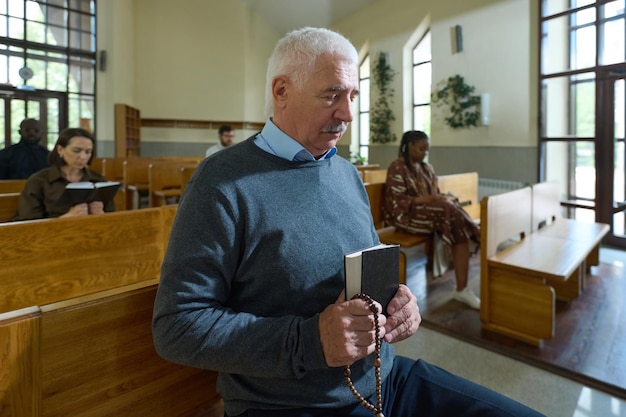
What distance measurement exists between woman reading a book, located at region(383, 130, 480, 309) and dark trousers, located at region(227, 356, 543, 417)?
184cm

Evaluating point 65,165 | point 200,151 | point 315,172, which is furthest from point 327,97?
point 200,151

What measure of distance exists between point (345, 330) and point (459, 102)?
5999mm

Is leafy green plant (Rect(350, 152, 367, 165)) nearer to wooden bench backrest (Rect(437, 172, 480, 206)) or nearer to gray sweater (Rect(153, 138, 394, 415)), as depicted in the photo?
wooden bench backrest (Rect(437, 172, 480, 206))

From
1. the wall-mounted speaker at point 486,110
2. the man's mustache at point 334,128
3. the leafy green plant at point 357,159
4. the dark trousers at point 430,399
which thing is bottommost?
the dark trousers at point 430,399

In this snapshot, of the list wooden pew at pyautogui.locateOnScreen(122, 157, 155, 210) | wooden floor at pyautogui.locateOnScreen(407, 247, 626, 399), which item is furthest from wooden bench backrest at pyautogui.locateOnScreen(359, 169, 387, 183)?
wooden pew at pyautogui.locateOnScreen(122, 157, 155, 210)

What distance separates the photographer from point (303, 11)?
9.06 m

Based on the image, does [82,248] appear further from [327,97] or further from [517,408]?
[517,408]

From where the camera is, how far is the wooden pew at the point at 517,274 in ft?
7.33

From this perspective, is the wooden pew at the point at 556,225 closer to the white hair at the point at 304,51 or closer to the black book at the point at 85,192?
the white hair at the point at 304,51

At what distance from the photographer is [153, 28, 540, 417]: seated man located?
2.63 ft

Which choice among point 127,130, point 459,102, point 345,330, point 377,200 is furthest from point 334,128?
point 127,130

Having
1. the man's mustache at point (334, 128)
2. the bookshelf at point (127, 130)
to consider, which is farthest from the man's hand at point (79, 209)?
the bookshelf at point (127, 130)

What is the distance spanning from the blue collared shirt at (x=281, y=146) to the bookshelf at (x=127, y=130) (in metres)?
7.79

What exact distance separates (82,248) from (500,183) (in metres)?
5.21
